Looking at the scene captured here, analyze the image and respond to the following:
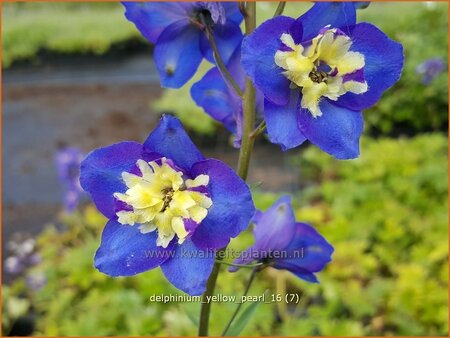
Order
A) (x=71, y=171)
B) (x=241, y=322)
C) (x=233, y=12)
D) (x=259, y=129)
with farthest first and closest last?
(x=71, y=171) < (x=241, y=322) < (x=233, y=12) < (x=259, y=129)

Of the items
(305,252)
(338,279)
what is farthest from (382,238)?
(305,252)

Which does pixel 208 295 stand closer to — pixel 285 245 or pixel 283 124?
pixel 285 245

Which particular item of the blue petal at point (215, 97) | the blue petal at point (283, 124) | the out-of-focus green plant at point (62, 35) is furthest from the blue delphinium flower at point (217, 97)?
the out-of-focus green plant at point (62, 35)

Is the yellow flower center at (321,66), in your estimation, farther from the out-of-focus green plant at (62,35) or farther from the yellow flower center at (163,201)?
the out-of-focus green plant at (62,35)

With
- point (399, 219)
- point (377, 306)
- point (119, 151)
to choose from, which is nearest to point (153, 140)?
point (119, 151)

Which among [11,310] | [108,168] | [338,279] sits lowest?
[11,310]

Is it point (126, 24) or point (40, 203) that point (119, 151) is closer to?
point (40, 203)

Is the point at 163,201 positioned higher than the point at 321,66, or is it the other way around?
the point at 321,66
